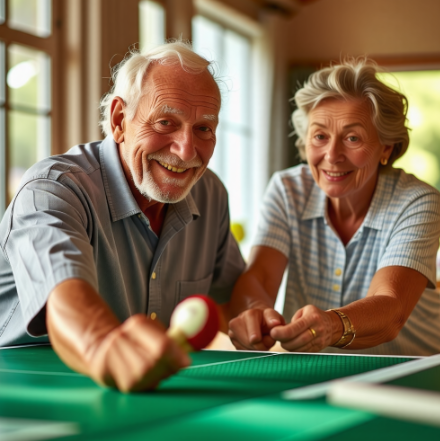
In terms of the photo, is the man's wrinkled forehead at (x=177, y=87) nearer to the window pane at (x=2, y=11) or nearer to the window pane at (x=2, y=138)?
the window pane at (x=2, y=138)

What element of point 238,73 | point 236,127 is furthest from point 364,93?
point 238,73

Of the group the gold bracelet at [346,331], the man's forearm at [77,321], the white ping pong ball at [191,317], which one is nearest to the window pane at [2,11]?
the gold bracelet at [346,331]

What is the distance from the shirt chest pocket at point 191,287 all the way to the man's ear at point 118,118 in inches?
18.3

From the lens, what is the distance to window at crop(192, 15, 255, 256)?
22.3 feet

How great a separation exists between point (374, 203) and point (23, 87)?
9.04ft

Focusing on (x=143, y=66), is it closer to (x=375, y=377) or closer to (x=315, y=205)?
(x=315, y=205)

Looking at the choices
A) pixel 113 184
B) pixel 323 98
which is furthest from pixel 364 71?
pixel 113 184

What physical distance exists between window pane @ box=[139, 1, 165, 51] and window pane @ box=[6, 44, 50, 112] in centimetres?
131

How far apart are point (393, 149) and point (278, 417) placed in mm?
1570

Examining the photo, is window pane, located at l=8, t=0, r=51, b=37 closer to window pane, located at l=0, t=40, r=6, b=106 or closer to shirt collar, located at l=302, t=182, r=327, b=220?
window pane, located at l=0, t=40, r=6, b=106

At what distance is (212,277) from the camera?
2.13 meters

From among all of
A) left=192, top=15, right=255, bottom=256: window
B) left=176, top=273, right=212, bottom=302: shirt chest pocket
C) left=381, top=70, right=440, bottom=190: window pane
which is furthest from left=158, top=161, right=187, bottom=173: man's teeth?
left=381, top=70, right=440, bottom=190: window pane

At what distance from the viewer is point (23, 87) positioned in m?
4.11

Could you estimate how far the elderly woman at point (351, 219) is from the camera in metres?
1.98
